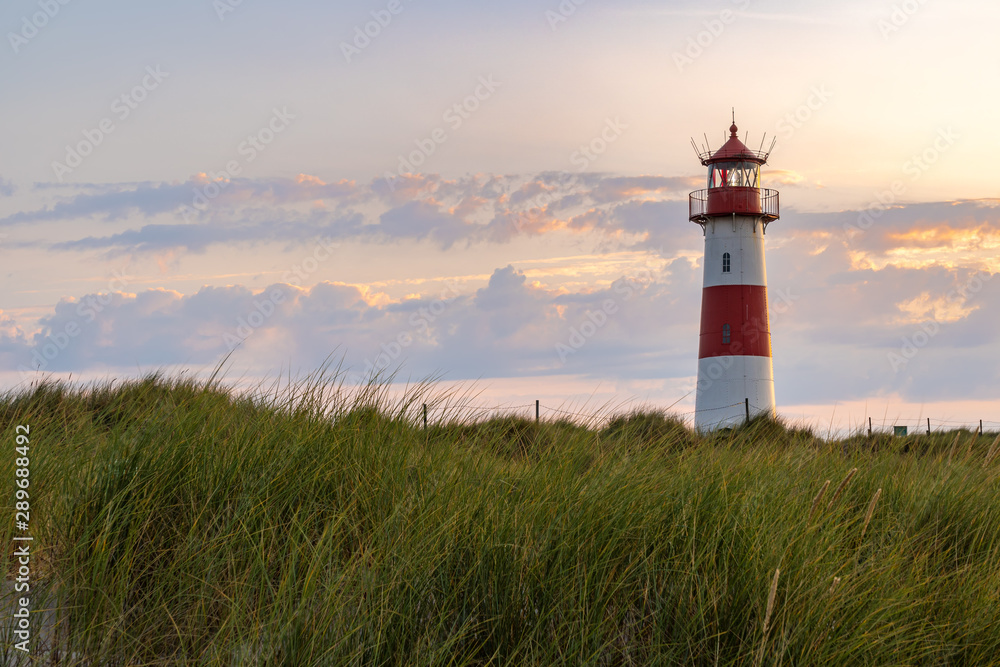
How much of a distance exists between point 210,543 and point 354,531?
0.62 meters

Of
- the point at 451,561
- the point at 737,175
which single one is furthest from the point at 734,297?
the point at 451,561

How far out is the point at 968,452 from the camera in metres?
6.93

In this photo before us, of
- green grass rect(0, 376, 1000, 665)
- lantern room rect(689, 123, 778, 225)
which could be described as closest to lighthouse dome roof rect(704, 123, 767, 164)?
lantern room rect(689, 123, 778, 225)

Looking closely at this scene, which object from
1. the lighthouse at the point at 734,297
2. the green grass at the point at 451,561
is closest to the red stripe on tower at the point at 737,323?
the lighthouse at the point at 734,297

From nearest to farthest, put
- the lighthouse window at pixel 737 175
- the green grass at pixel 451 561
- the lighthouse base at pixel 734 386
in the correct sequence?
1. the green grass at pixel 451 561
2. the lighthouse base at pixel 734 386
3. the lighthouse window at pixel 737 175

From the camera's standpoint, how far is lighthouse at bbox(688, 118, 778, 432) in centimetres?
2019

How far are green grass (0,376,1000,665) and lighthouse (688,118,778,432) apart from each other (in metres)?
15.9

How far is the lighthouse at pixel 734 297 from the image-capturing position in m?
20.2

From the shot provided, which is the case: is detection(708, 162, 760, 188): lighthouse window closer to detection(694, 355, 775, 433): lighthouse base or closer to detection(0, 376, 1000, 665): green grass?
detection(694, 355, 775, 433): lighthouse base

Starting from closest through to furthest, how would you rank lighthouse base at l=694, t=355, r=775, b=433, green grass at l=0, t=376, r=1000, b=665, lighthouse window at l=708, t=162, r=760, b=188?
green grass at l=0, t=376, r=1000, b=665
lighthouse base at l=694, t=355, r=775, b=433
lighthouse window at l=708, t=162, r=760, b=188

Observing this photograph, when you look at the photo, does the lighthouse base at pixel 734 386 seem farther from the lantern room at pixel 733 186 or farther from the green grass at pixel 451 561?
the green grass at pixel 451 561

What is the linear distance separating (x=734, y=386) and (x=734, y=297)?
2.22 m

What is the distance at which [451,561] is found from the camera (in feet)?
10.6

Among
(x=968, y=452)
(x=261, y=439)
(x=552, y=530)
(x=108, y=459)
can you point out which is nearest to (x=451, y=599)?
(x=552, y=530)
